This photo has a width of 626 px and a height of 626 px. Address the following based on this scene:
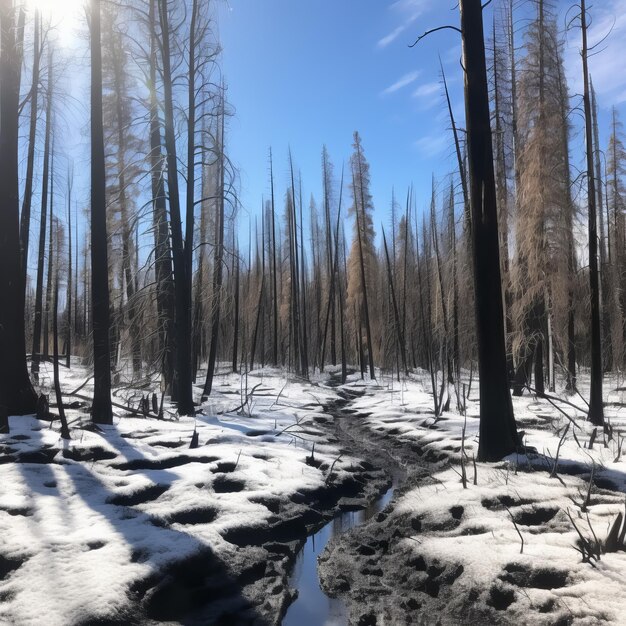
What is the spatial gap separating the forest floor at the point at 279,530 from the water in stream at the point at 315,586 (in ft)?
0.32

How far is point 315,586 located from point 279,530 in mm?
980

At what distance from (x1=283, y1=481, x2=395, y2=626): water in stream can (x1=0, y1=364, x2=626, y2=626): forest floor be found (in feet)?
0.32

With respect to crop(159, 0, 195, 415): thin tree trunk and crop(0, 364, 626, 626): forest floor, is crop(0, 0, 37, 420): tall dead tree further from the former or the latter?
crop(159, 0, 195, 415): thin tree trunk

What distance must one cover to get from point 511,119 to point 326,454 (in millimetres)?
12608

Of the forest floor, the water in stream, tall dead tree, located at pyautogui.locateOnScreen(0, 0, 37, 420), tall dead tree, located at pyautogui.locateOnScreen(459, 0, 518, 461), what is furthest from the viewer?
tall dead tree, located at pyautogui.locateOnScreen(0, 0, 37, 420)

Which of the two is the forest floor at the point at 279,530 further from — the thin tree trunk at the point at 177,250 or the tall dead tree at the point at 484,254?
the thin tree trunk at the point at 177,250

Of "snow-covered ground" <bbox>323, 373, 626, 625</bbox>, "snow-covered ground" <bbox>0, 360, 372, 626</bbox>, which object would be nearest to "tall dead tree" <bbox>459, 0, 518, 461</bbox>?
"snow-covered ground" <bbox>323, 373, 626, 625</bbox>

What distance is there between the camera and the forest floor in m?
3.34

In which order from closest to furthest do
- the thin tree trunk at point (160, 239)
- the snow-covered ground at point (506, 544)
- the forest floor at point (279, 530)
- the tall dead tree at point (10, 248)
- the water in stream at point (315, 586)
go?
the snow-covered ground at point (506, 544), the forest floor at point (279, 530), the water in stream at point (315, 586), the tall dead tree at point (10, 248), the thin tree trunk at point (160, 239)

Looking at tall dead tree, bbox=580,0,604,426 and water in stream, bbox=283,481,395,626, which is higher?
tall dead tree, bbox=580,0,604,426

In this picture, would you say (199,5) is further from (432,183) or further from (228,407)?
(432,183)

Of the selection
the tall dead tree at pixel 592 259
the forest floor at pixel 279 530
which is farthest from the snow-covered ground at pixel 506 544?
the tall dead tree at pixel 592 259

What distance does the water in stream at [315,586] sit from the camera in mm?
3715

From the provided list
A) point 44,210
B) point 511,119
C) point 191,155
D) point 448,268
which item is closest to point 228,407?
point 191,155
